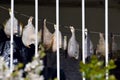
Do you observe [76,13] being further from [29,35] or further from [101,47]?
[29,35]

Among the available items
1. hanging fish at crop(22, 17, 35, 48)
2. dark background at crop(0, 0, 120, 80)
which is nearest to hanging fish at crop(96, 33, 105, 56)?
hanging fish at crop(22, 17, 35, 48)

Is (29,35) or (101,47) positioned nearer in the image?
(29,35)

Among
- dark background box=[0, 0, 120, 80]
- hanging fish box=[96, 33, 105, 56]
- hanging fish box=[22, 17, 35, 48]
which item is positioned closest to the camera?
hanging fish box=[22, 17, 35, 48]

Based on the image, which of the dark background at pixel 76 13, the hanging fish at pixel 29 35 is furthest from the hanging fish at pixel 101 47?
the dark background at pixel 76 13

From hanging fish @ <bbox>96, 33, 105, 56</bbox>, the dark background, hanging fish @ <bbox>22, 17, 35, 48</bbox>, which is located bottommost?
hanging fish @ <bbox>96, 33, 105, 56</bbox>

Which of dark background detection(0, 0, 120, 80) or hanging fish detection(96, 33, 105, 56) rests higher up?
dark background detection(0, 0, 120, 80)

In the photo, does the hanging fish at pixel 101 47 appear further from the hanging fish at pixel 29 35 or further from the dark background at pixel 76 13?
the dark background at pixel 76 13

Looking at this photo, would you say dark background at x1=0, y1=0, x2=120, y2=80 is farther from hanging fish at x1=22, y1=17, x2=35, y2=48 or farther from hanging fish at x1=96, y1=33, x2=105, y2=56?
hanging fish at x1=22, y1=17, x2=35, y2=48

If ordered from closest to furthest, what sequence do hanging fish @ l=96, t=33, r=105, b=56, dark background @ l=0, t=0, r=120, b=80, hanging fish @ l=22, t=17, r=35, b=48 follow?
hanging fish @ l=22, t=17, r=35, b=48 → hanging fish @ l=96, t=33, r=105, b=56 → dark background @ l=0, t=0, r=120, b=80

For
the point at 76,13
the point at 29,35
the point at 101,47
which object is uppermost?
the point at 76,13

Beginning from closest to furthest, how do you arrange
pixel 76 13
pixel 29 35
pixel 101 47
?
pixel 29 35 → pixel 101 47 → pixel 76 13

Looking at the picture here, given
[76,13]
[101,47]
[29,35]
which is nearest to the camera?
[29,35]

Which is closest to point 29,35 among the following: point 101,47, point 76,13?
point 101,47

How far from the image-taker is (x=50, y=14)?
4.46 metres
